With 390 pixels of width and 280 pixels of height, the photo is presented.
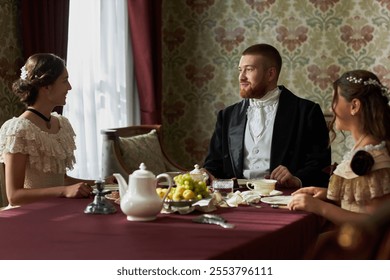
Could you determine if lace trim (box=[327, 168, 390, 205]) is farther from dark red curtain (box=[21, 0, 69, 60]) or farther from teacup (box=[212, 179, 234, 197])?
dark red curtain (box=[21, 0, 69, 60])

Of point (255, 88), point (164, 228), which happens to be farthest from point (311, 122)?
point (164, 228)

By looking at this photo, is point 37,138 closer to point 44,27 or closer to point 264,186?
point 264,186

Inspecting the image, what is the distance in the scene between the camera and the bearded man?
3.60 m

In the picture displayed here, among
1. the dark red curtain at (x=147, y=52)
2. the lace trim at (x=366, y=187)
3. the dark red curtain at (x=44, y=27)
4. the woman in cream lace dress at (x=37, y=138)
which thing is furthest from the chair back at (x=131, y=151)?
the lace trim at (x=366, y=187)

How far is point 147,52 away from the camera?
529 cm

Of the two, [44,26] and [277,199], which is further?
[44,26]

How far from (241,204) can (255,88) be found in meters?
1.21

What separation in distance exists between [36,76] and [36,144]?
0.33m

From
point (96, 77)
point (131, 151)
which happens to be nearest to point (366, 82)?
point (131, 151)

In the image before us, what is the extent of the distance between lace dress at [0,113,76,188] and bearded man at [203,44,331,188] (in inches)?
38.2

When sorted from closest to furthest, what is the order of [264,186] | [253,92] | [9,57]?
[264,186] < [253,92] < [9,57]

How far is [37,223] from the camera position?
2.15m

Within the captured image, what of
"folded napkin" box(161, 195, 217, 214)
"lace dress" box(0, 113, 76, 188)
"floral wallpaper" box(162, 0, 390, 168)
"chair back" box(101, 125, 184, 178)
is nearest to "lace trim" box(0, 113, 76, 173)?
"lace dress" box(0, 113, 76, 188)

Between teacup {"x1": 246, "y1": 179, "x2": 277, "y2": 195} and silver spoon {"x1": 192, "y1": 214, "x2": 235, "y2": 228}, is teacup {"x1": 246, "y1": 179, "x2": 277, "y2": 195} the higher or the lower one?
the higher one
